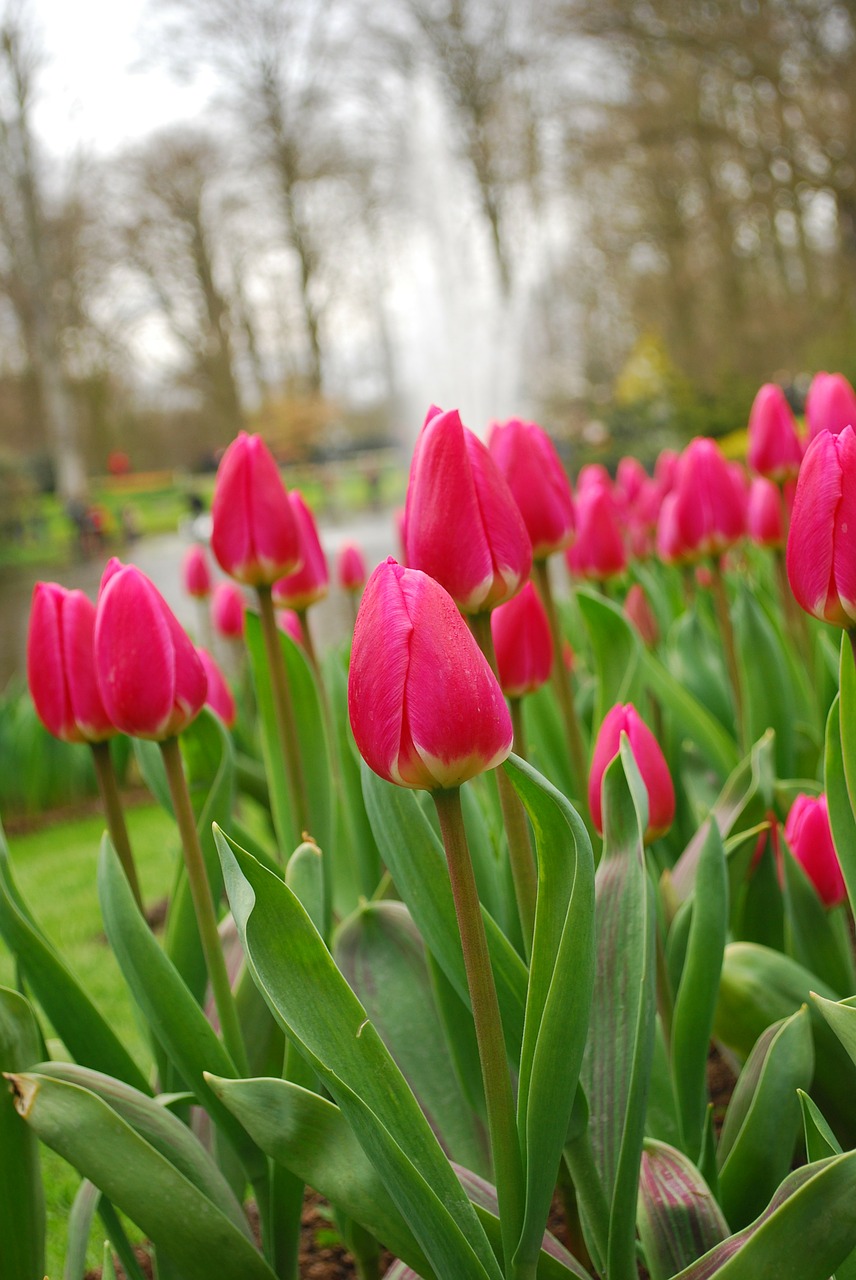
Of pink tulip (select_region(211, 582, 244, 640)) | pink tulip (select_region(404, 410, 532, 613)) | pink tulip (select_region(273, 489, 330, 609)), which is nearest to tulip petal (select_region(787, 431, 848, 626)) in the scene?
pink tulip (select_region(404, 410, 532, 613))

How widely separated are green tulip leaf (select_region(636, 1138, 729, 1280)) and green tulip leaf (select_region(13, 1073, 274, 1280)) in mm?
339

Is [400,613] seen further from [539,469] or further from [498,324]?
[498,324]

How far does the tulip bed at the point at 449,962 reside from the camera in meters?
0.82

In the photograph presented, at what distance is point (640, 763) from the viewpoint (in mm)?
1202

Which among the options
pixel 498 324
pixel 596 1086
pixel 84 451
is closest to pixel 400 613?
pixel 596 1086

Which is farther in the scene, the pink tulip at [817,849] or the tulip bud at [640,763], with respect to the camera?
the pink tulip at [817,849]

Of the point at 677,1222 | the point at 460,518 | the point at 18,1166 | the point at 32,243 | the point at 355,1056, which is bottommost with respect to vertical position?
the point at 677,1222

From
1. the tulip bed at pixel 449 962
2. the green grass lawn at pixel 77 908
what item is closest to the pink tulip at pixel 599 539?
the tulip bed at pixel 449 962

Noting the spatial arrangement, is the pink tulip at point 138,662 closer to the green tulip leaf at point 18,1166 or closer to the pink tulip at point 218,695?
the green tulip leaf at point 18,1166

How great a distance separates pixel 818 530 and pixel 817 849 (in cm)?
48

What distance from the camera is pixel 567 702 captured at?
5.10 feet

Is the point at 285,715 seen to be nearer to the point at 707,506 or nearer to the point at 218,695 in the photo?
the point at 218,695

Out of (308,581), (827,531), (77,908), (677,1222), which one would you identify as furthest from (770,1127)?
(77,908)

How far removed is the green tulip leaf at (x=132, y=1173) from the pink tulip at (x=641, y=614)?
159 centimetres
